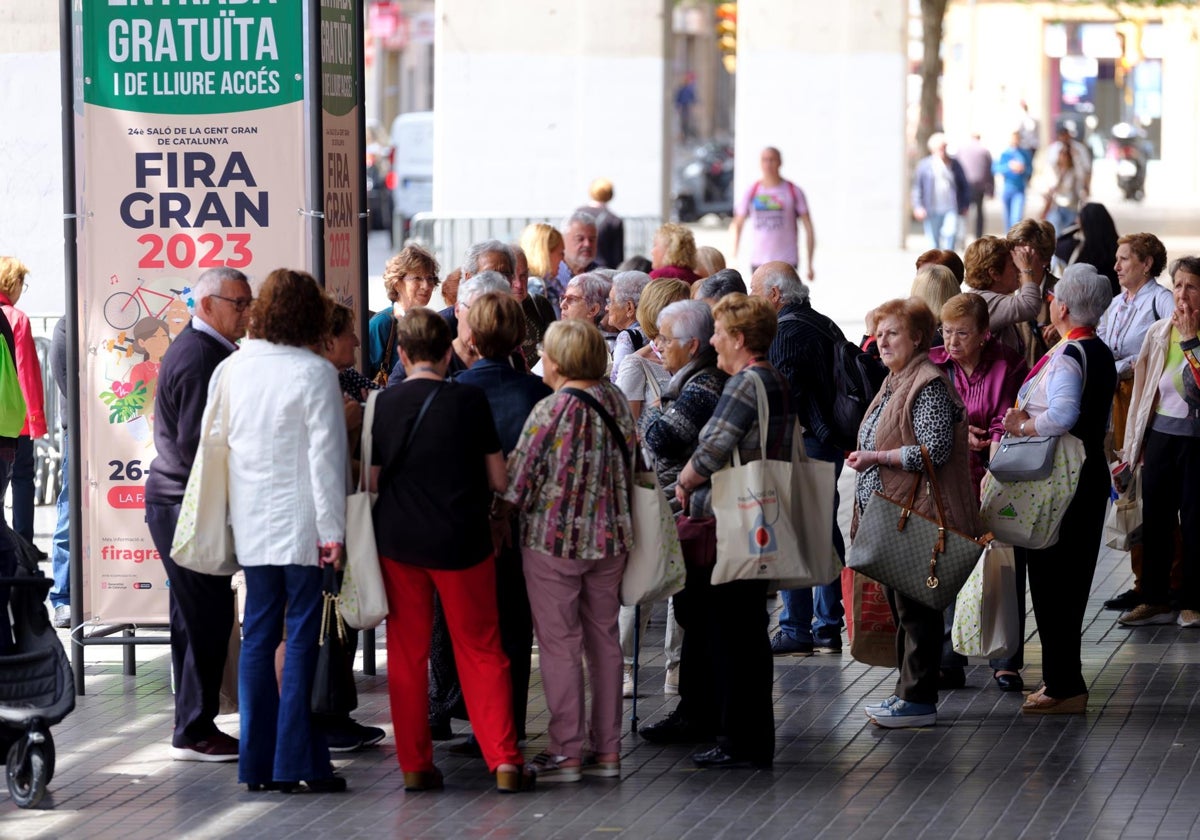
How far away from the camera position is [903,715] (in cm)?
815

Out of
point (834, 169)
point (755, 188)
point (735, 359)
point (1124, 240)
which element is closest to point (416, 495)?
point (735, 359)

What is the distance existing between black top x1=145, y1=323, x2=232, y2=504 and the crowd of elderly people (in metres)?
0.56

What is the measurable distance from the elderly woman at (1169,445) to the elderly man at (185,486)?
4.38 meters

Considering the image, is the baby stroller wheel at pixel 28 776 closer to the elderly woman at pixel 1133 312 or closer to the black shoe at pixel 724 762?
the black shoe at pixel 724 762

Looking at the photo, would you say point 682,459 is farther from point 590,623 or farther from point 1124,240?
point 1124,240

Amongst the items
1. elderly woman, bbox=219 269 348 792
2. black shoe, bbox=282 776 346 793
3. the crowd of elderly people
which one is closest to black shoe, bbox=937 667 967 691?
the crowd of elderly people

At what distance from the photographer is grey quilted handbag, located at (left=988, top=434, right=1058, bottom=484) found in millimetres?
8086

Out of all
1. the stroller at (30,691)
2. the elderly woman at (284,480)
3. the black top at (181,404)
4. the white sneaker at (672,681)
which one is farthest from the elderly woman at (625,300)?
the stroller at (30,691)

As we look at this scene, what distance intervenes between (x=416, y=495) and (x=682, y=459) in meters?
1.22

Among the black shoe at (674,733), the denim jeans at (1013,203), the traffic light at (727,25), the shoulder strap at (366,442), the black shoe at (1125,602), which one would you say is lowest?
the black shoe at (674,733)

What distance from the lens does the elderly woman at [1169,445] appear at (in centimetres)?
952

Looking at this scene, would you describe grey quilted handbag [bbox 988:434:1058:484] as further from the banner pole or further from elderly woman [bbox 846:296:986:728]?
the banner pole

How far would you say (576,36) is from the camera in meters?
24.4

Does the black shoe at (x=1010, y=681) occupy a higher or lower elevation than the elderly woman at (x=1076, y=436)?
lower
